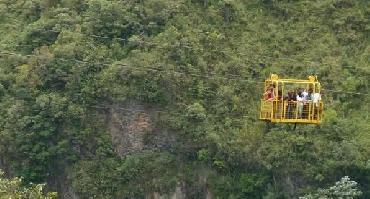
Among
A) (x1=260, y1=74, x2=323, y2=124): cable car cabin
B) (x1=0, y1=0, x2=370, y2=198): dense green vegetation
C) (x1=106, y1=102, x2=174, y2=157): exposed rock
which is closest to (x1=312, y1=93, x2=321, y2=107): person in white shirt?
(x1=260, y1=74, x2=323, y2=124): cable car cabin

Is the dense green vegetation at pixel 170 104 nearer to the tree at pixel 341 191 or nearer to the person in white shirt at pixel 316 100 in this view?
the tree at pixel 341 191

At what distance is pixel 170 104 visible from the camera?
103 feet

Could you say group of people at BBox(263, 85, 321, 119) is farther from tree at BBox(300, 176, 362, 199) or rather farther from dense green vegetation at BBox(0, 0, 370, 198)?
dense green vegetation at BBox(0, 0, 370, 198)

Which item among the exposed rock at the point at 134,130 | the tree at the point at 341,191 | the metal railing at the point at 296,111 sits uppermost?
the metal railing at the point at 296,111

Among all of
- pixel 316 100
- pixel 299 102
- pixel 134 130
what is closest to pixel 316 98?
pixel 316 100

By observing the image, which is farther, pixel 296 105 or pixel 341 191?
pixel 341 191

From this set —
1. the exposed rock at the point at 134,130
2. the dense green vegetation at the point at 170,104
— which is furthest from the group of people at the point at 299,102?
the exposed rock at the point at 134,130

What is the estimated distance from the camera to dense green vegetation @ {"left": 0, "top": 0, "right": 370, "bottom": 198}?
30156mm

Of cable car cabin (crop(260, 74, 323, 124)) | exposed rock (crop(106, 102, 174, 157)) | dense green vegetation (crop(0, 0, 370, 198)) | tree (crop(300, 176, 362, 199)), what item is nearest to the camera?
cable car cabin (crop(260, 74, 323, 124))

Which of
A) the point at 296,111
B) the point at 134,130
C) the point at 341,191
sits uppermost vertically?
the point at 296,111

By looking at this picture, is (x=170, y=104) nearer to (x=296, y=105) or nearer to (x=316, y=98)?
(x=296, y=105)

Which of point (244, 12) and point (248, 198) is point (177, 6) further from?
point (248, 198)

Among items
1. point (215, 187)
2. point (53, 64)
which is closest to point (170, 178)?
point (215, 187)

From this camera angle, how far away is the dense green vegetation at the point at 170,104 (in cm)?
3016
